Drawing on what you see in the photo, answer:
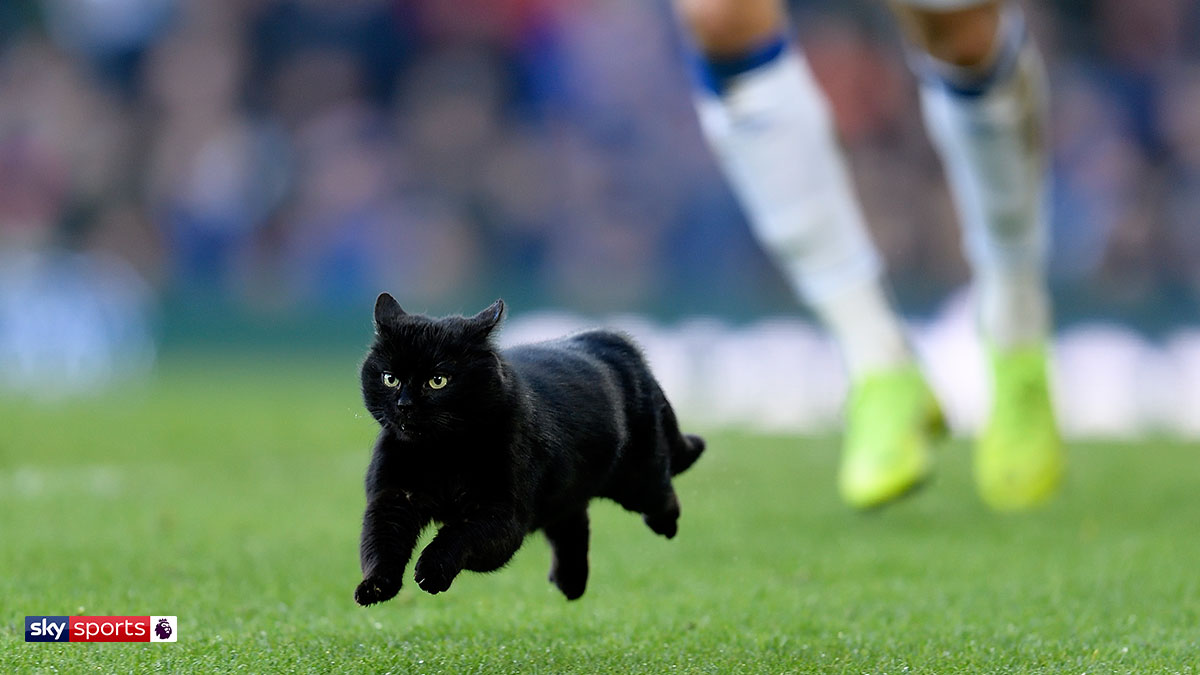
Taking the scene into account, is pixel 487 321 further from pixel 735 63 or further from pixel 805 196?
pixel 805 196

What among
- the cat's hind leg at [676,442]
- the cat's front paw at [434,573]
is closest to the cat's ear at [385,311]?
the cat's front paw at [434,573]

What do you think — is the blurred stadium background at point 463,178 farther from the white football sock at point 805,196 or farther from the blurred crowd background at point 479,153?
the white football sock at point 805,196

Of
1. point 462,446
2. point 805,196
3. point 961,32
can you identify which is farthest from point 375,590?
point 961,32

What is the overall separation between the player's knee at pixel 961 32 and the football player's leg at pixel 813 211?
11.4 inches

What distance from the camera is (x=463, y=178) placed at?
35.8 ft

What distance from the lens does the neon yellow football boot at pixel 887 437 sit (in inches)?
145

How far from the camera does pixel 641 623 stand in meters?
2.76

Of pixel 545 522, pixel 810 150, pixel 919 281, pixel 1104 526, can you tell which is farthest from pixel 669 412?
pixel 919 281

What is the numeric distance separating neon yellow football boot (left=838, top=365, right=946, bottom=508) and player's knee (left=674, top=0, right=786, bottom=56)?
0.82 m

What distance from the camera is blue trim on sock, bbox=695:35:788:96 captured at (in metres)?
3.70

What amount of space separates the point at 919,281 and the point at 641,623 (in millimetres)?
7605

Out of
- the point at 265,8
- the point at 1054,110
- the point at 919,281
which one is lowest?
the point at 919,281

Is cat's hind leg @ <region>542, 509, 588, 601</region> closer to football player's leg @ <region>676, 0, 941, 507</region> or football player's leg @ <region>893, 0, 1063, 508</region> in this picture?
football player's leg @ <region>676, 0, 941, 507</region>

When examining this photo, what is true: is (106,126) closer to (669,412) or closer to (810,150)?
(810,150)
